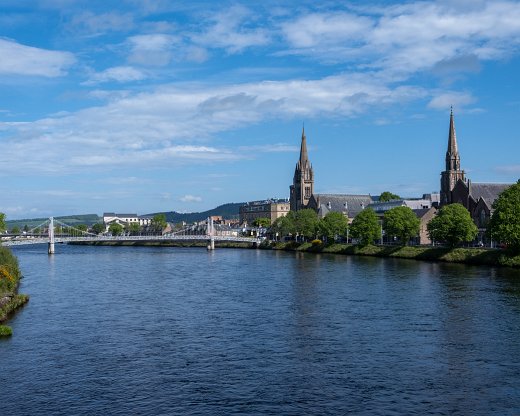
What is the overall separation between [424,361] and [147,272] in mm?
64328

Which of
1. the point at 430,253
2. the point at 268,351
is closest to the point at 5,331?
the point at 268,351

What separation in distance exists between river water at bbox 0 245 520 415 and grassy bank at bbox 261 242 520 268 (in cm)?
2647

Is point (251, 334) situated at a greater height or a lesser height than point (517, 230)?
lesser

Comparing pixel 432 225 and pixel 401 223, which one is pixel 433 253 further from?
pixel 401 223

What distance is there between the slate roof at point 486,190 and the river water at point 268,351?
75.9 m

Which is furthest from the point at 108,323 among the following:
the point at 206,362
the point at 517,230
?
the point at 517,230

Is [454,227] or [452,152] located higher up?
[452,152]

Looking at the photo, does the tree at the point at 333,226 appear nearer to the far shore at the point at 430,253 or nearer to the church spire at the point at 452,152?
the far shore at the point at 430,253

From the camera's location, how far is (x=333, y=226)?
14838 centimetres

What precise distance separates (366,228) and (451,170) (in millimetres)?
36978

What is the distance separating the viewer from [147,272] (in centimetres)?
9288

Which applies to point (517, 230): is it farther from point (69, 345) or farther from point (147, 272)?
point (69, 345)

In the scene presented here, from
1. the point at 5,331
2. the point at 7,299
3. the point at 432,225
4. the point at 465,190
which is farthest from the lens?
the point at 465,190

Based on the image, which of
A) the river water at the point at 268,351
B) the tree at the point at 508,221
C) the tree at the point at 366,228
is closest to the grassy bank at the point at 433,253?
the tree at the point at 366,228
